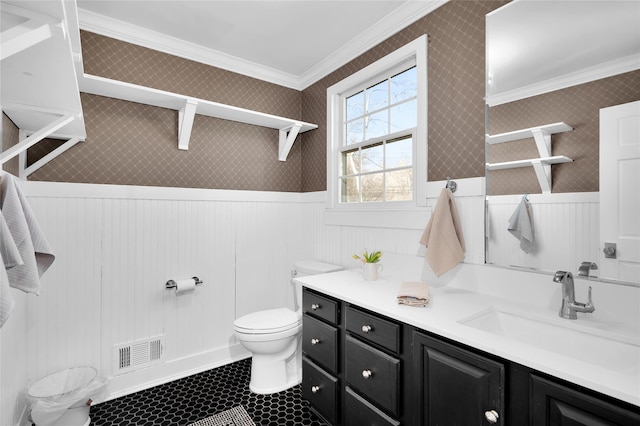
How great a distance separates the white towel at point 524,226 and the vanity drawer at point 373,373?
82 centimetres

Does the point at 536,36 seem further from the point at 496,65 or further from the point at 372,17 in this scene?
the point at 372,17

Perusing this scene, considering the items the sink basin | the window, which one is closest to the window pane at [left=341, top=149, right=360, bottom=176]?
the window

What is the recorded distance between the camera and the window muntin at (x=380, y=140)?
2225mm

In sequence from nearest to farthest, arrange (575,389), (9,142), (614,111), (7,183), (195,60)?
1. (575,389)
2. (7,183)
3. (614,111)
4. (9,142)
5. (195,60)

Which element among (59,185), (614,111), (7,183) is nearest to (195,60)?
(59,185)

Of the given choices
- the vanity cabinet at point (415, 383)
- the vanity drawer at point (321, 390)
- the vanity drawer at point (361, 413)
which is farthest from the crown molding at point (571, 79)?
the vanity drawer at point (321, 390)

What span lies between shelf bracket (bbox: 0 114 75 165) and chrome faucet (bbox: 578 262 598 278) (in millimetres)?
2437

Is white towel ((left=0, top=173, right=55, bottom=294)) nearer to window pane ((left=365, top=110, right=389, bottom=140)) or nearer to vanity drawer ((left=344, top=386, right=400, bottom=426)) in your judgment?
vanity drawer ((left=344, top=386, right=400, bottom=426))

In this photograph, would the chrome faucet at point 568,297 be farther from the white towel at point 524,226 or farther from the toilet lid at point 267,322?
the toilet lid at point 267,322

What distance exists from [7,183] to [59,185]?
1156 mm

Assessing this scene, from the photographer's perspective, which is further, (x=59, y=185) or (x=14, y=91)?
(x=59, y=185)

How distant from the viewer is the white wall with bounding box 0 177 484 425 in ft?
6.59

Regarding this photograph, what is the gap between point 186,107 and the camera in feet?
7.64

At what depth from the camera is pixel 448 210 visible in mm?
1744
